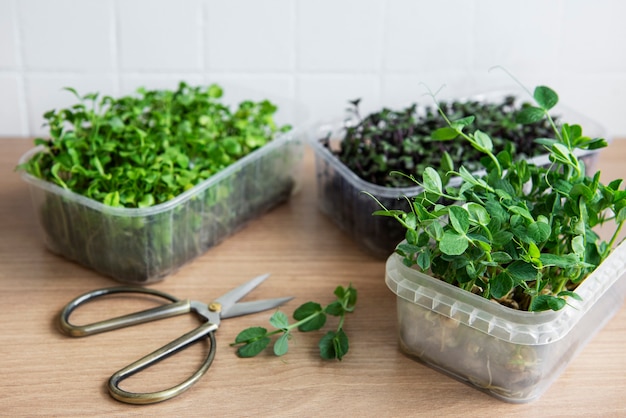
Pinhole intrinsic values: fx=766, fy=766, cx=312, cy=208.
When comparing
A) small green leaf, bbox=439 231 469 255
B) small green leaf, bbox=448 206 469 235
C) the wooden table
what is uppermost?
small green leaf, bbox=448 206 469 235

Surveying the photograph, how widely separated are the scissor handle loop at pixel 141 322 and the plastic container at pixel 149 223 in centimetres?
4

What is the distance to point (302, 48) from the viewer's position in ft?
4.11

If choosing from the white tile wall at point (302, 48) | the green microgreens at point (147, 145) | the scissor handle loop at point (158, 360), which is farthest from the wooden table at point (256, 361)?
the white tile wall at point (302, 48)

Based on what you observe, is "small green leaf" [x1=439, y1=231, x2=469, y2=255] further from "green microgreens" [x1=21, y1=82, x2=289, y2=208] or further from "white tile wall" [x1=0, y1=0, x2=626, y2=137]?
"white tile wall" [x1=0, y1=0, x2=626, y2=137]

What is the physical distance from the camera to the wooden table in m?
0.73

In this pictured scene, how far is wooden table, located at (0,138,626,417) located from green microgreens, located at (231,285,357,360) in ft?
0.04

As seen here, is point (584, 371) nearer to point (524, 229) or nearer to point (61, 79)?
point (524, 229)

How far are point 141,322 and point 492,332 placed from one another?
0.38 metres

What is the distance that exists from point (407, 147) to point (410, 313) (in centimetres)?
28

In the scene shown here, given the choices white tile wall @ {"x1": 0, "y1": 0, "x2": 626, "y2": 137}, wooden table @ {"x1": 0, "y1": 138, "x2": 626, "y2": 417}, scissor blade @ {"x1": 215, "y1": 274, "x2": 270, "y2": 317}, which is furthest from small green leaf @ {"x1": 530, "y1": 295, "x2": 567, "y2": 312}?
white tile wall @ {"x1": 0, "y1": 0, "x2": 626, "y2": 137}

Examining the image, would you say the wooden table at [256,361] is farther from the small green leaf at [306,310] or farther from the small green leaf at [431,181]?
the small green leaf at [431,181]

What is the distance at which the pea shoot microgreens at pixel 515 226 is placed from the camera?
67cm

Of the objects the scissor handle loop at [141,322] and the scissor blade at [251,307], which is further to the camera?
the scissor blade at [251,307]

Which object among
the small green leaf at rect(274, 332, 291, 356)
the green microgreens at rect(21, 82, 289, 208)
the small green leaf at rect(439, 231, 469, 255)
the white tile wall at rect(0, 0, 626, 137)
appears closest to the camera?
the small green leaf at rect(439, 231, 469, 255)
